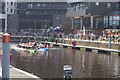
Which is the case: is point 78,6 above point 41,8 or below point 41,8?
below

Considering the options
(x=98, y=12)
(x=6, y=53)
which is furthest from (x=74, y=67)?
(x=98, y=12)

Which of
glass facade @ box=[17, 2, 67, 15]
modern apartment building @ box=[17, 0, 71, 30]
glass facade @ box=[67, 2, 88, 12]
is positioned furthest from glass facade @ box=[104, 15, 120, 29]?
glass facade @ box=[17, 2, 67, 15]

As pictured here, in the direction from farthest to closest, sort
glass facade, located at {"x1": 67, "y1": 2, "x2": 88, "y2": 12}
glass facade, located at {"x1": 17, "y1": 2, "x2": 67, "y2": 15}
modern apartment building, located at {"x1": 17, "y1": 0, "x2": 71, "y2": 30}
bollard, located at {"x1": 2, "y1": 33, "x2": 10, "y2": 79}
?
glass facade, located at {"x1": 17, "y1": 2, "x2": 67, "y2": 15} < modern apartment building, located at {"x1": 17, "y1": 0, "x2": 71, "y2": 30} < glass facade, located at {"x1": 67, "y1": 2, "x2": 88, "y2": 12} < bollard, located at {"x1": 2, "y1": 33, "x2": 10, "y2": 79}

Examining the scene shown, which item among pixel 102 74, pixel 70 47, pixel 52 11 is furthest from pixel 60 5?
pixel 102 74

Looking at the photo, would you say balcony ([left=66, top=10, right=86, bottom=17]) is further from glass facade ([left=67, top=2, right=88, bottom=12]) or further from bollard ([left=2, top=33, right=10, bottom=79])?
bollard ([left=2, top=33, right=10, bottom=79])

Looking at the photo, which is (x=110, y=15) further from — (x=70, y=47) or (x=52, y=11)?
(x=52, y=11)

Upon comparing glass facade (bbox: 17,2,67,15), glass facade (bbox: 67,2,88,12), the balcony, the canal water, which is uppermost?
glass facade (bbox: 17,2,67,15)

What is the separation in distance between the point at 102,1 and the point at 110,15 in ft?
24.9

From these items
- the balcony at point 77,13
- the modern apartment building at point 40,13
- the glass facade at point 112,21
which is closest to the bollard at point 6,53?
the glass facade at point 112,21

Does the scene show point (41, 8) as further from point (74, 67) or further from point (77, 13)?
point (74, 67)

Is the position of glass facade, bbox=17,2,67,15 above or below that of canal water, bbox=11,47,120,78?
above

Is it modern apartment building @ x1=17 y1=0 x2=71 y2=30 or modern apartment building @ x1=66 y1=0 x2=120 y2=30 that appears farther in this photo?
modern apartment building @ x1=17 y1=0 x2=71 y2=30

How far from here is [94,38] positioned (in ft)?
181

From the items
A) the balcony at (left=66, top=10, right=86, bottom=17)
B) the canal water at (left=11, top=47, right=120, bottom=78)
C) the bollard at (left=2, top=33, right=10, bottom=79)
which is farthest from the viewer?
the balcony at (left=66, top=10, right=86, bottom=17)
